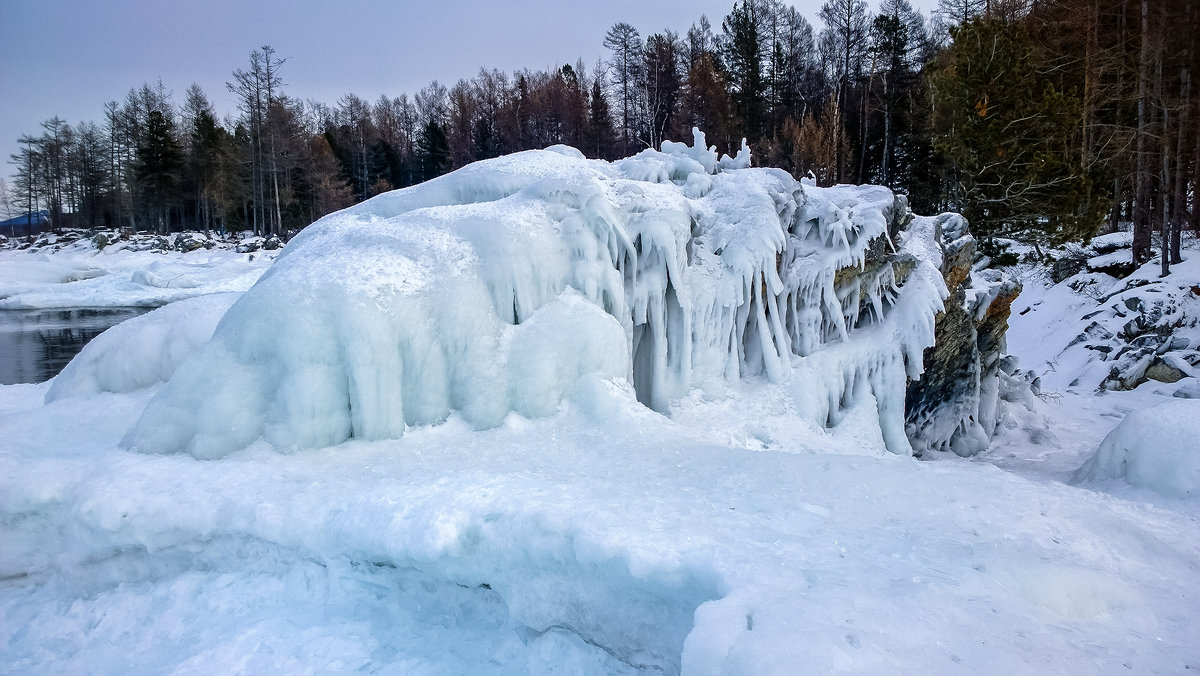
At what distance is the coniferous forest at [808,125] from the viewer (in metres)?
14.1

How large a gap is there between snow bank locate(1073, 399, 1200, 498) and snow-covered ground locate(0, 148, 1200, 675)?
3.9 inches

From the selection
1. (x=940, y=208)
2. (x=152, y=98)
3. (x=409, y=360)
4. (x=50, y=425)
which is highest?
(x=152, y=98)

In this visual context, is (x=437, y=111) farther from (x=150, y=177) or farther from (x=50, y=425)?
(x=50, y=425)

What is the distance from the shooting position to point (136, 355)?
660cm

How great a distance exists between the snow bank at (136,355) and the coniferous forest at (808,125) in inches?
420

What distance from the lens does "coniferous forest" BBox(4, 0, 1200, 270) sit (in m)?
14.1

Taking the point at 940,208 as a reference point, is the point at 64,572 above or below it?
below

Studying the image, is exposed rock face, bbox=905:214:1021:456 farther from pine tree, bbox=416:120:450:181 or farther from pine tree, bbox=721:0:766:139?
pine tree, bbox=416:120:450:181

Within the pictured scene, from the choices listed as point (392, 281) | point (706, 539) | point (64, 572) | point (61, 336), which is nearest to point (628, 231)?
point (392, 281)

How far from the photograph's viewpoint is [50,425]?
18.3 ft

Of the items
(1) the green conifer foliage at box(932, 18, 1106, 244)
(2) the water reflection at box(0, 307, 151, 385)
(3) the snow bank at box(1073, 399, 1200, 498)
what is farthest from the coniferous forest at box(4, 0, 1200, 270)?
(2) the water reflection at box(0, 307, 151, 385)

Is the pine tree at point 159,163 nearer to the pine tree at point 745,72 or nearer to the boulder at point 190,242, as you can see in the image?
the boulder at point 190,242

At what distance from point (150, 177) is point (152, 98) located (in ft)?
28.7

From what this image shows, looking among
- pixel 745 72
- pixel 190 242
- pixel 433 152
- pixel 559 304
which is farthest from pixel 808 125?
pixel 190 242
